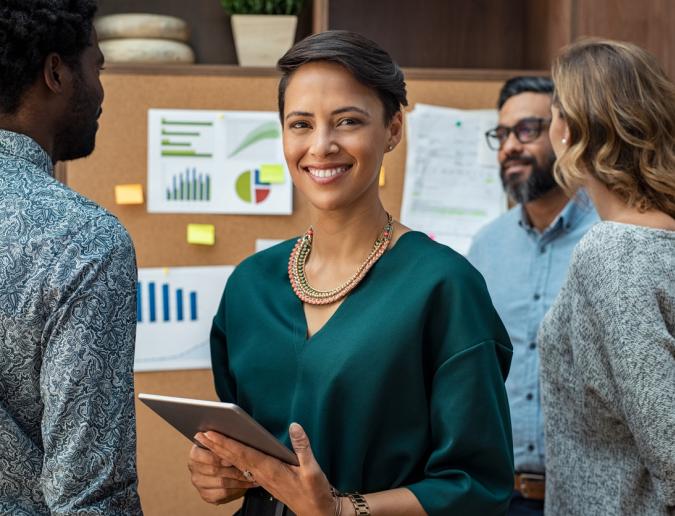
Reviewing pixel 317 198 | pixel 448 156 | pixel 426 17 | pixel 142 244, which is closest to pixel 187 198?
pixel 142 244

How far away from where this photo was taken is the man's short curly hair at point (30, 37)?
3.72 ft

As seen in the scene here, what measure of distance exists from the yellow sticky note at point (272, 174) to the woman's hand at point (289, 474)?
4.85ft

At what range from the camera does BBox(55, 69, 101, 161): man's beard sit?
125 centimetres

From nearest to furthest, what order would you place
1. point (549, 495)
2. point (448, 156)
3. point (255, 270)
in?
point (255, 270) → point (549, 495) → point (448, 156)

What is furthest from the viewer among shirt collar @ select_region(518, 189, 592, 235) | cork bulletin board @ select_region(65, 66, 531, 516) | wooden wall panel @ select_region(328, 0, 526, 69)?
wooden wall panel @ select_region(328, 0, 526, 69)

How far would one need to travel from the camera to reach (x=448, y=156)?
2.68m

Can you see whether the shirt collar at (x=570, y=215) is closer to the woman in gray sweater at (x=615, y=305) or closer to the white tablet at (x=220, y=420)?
the woman in gray sweater at (x=615, y=305)

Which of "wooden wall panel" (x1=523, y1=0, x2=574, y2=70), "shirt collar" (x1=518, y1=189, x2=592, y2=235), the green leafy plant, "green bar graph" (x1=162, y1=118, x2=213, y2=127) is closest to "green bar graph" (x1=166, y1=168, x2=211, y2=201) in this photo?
"green bar graph" (x1=162, y1=118, x2=213, y2=127)

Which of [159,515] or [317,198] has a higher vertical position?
[317,198]

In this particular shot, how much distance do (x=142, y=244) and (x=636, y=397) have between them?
5.13 ft

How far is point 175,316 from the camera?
2.52 metres

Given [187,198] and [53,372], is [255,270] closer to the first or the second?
[53,372]

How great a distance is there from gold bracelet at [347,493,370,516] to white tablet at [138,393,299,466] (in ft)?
0.32

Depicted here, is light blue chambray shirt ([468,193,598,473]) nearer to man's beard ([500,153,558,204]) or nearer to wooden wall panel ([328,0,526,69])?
man's beard ([500,153,558,204])
